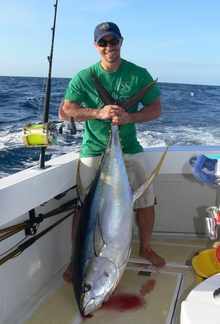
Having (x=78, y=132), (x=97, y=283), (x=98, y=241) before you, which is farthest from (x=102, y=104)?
(x=78, y=132)

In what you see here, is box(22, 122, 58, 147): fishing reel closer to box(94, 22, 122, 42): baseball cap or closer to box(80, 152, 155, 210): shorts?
box(80, 152, 155, 210): shorts

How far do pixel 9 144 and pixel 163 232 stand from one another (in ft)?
12.9

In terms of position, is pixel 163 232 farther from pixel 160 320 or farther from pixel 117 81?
pixel 117 81

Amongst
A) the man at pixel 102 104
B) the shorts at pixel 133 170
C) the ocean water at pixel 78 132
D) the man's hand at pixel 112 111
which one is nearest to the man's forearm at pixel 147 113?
the man at pixel 102 104

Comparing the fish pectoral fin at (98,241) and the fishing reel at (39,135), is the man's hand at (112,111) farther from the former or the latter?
the fish pectoral fin at (98,241)

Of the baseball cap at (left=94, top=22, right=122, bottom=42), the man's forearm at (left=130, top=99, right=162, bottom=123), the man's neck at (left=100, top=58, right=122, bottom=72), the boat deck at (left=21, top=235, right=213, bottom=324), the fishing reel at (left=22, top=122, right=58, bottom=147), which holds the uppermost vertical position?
the baseball cap at (left=94, top=22, right=122, bottom=42)

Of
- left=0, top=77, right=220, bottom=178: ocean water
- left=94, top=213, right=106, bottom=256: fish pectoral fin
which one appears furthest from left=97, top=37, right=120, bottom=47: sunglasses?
left=94, top=213, right=106, bottom=256: fish pectoral fin

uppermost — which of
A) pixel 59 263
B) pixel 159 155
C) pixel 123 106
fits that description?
pixel 123 106

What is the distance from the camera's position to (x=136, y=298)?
217 cm

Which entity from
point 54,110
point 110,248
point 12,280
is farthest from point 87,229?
point 54,110

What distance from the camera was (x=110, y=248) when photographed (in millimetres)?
1849

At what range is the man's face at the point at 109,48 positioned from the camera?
7.63 feet

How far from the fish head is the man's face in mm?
1334

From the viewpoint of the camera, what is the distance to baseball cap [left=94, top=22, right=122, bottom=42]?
229 centimetres
